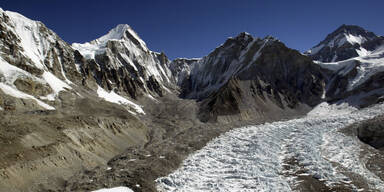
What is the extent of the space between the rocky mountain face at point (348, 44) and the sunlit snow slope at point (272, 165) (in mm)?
146091

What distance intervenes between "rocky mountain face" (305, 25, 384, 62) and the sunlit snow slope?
146091 millimetres

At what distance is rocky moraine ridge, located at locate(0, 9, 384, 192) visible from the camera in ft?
73.8

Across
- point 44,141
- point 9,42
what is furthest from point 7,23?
point 44,141

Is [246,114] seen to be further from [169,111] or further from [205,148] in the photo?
[205,148]

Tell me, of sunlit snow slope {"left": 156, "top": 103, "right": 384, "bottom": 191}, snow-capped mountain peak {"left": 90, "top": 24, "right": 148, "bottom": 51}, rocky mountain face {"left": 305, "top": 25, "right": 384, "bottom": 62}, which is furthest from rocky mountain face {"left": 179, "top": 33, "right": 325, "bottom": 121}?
rocky mountain face {"left": 305, "top": 25, "right": 384, "bottom": 62}

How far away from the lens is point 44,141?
982 inches

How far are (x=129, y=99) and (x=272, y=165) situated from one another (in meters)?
70.0

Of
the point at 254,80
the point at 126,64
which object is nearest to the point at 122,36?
the point at 126,64

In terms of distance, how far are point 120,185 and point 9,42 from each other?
196 feet

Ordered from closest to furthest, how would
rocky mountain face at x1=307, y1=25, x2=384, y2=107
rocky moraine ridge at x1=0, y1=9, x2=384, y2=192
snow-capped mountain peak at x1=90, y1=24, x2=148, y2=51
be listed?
rocky moraine ridge at x1=0, y1=9, x2=384, y2=192, rocky mountain face at x1=307, y1=25, x2=384, y2=107, snow-capped mountain peak at x1=90, y1=24, x2=148, y2=51

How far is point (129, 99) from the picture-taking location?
286 feet

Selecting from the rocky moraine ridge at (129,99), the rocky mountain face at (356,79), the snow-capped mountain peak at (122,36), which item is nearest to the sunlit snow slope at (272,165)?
the rocky moraine ridge at (129,99)

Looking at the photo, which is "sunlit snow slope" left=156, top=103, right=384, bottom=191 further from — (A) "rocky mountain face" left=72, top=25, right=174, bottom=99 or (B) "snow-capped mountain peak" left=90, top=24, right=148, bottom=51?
(B) "snow-capped mountain peak" left=90, top=24, right=148, bottom=51

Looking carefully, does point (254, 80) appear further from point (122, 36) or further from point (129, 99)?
point (122, 36)
